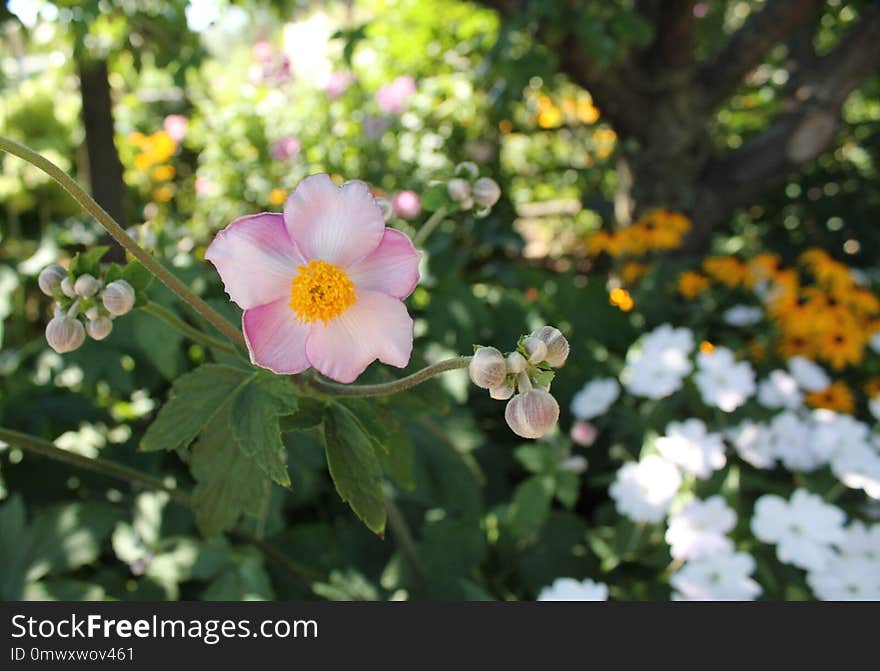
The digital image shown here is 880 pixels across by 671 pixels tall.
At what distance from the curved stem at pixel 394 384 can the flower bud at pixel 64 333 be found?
223 millimetres

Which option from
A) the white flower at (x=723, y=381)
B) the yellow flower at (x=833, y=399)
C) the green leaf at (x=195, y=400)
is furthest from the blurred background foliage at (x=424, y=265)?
the yellow flower at (x=833, y=399)

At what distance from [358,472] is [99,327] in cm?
28

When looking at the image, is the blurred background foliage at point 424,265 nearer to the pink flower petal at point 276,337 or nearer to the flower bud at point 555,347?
the pink flower petal at point 276,337

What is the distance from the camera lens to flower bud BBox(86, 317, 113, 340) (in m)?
0.77

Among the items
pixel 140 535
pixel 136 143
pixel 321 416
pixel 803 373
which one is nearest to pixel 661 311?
pixel 803 373

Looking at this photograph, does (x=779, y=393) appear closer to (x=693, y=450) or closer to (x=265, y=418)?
(x=693, y=450)

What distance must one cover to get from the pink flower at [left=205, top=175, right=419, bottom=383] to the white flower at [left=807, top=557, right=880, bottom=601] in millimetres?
1006

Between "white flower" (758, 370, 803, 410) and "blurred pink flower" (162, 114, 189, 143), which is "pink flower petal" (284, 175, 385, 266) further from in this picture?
"blurred pink flower" (162, 114, 189, 143)

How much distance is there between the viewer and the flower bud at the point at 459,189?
0.98 meters

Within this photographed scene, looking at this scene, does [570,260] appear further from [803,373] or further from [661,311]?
[803,373]

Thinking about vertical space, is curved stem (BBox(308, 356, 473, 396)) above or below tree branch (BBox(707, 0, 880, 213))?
below

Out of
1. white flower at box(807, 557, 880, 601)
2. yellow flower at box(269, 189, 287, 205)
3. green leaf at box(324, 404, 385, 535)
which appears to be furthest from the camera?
yellow flower at box(269, 189, 287, 205)

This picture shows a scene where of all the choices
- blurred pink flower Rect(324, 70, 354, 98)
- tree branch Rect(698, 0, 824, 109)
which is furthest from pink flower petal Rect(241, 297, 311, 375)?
blurred pink flower Rect(324, 70, 354, 98)

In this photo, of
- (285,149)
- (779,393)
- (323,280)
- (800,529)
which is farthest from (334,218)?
(285,149)
